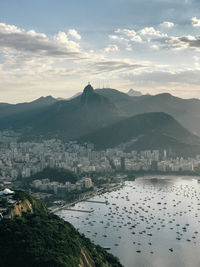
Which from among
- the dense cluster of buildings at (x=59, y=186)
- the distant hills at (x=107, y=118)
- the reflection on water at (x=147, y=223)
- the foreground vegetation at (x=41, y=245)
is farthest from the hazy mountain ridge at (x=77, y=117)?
the foreground vegetation at (x=41, y=245)

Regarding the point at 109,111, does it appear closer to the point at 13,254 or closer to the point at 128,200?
the point at 128,200

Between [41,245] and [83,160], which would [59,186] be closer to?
[83,160]

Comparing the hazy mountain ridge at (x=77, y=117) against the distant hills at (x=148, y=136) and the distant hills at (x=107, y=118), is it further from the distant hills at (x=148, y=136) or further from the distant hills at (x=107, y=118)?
the distant hills at (x=148, y=136)

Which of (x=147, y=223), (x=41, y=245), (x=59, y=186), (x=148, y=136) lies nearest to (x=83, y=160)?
(x=148, y=136)

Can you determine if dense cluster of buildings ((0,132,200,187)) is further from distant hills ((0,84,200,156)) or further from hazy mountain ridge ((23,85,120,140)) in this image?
hazy mountain ridge ((23,85,120,140))

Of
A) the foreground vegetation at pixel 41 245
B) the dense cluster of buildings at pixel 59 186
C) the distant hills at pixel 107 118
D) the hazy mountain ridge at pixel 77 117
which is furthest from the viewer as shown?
the hazy mountain ridge at pixel 77 117
